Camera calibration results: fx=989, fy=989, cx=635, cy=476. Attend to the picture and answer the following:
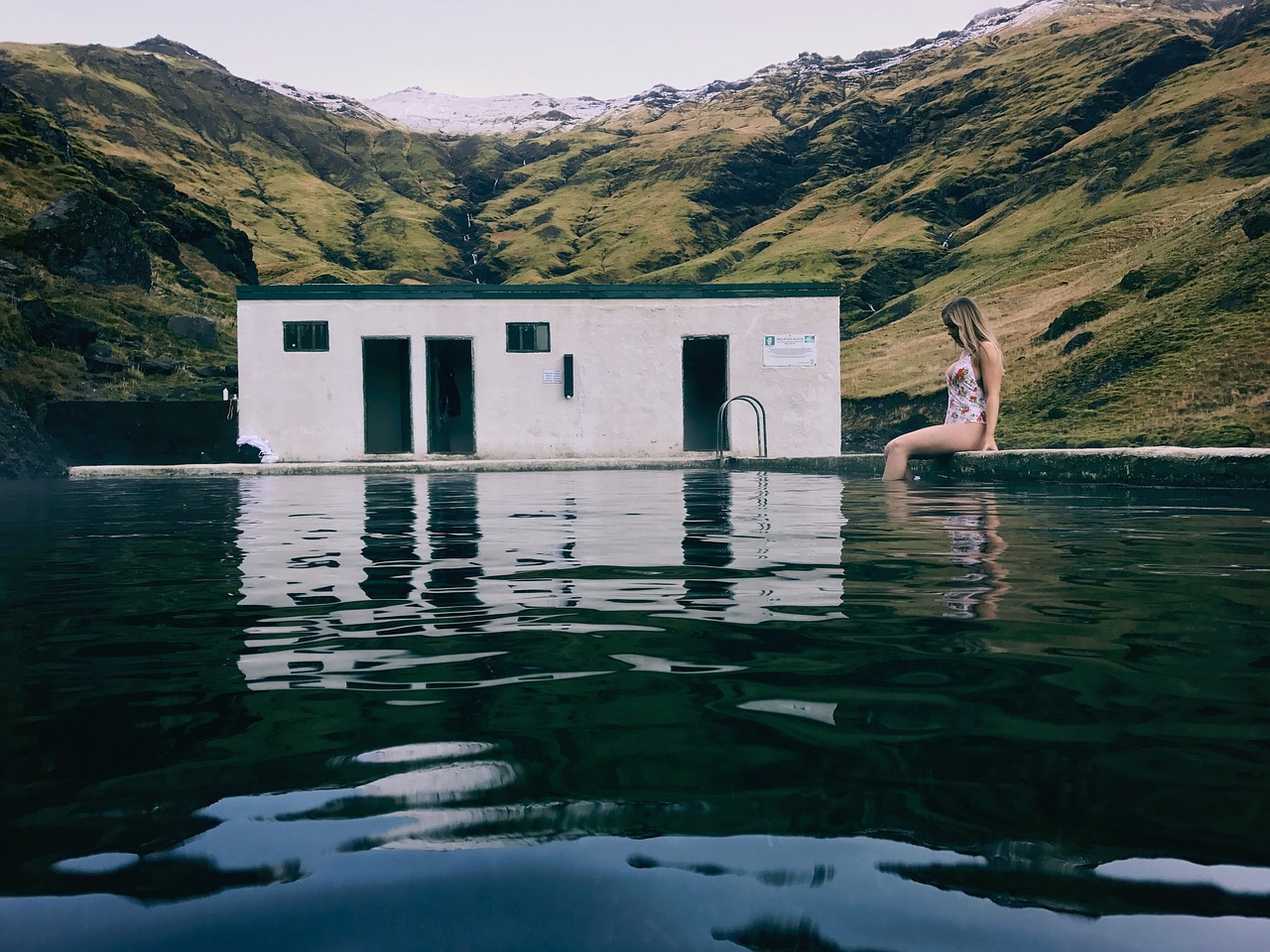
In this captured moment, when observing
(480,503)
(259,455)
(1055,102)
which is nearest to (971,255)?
(1055,102)

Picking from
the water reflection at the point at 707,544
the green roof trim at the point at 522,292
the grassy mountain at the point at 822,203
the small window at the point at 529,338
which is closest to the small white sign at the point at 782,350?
the green roof trim at the point at 522,292

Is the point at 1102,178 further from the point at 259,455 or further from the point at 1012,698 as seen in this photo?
the point at 1012,698

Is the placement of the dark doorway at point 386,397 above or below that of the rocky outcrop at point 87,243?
below

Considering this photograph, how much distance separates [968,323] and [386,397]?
18.2 meters

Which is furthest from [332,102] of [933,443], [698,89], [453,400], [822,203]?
[933,443]

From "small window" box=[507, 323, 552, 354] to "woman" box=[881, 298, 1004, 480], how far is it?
1218cm

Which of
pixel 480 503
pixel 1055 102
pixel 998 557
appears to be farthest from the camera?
pixel 1055 102

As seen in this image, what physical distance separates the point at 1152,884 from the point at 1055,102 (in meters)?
130

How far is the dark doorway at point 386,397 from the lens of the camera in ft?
76.1

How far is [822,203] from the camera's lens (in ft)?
398

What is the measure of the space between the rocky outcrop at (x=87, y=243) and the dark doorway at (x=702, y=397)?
26.4m

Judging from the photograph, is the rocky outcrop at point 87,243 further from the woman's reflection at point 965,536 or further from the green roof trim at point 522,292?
the woman's reflection at point 965,536

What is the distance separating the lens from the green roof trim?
19.4 m

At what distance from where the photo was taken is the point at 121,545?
4.89m
